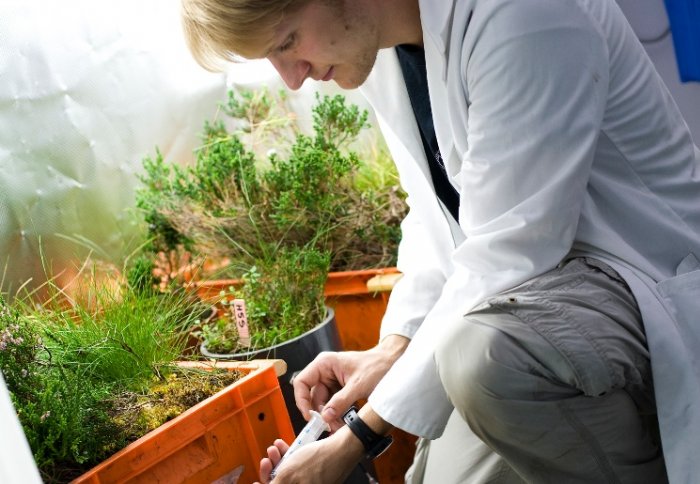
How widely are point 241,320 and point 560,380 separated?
1055 mm

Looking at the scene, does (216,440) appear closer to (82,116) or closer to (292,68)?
(292,68)

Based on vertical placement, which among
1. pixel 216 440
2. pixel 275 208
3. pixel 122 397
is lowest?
pixel 216 440

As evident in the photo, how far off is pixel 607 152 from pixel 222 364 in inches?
38.6

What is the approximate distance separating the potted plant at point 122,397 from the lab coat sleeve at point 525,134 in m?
0.43

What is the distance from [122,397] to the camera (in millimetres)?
1794

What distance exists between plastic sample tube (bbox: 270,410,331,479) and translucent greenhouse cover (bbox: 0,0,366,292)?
39.3 inches

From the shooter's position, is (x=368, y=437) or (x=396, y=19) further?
(x=396, y=19)

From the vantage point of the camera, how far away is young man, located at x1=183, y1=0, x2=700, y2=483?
4.28 feet

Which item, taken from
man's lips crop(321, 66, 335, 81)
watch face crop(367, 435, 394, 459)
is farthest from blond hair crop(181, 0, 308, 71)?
watch face crop(367, 435, 394, 459)

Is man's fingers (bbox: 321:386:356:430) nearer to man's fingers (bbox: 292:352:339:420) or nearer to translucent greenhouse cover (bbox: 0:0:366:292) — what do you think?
man's fingers (bbox: 292:352:339:420)

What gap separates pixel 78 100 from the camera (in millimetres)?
2729

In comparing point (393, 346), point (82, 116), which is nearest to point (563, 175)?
point (393, 346)

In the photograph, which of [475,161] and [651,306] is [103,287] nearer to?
[475,161]

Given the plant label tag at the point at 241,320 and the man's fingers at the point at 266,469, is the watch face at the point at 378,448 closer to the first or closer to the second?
the man's fingers at the point at 266,469
